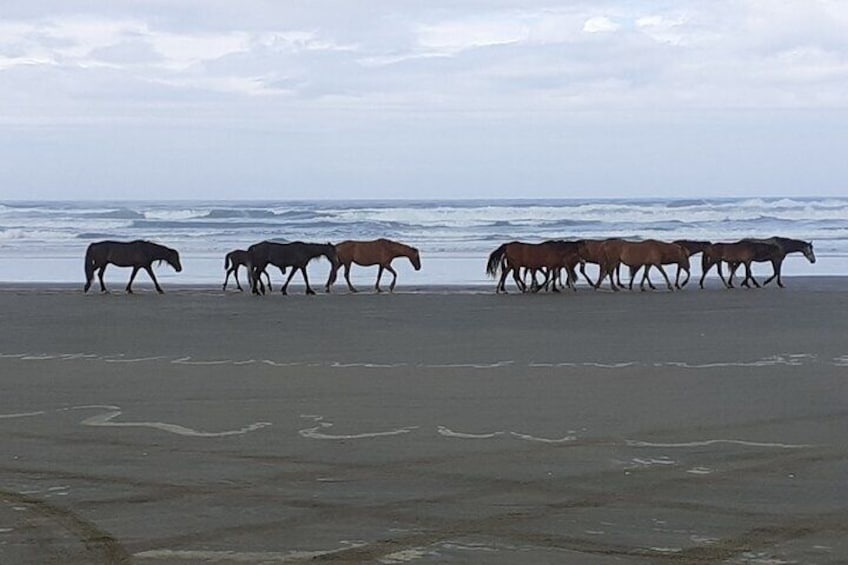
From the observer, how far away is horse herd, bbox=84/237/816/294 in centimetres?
2255

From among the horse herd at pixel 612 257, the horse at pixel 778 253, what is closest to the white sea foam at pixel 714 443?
the horse herd at pixel 612 257

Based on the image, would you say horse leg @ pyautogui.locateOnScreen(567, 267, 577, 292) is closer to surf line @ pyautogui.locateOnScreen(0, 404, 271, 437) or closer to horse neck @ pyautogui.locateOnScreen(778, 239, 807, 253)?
horse neck @ pyautogui.locateOnScreen(778, 239, 807, 253)

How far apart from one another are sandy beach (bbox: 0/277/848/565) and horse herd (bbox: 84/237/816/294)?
7.32 meters

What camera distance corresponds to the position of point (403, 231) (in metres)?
49.7

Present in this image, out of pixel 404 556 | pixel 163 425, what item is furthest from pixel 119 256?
pixel 404 556

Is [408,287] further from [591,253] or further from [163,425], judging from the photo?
[163,425]

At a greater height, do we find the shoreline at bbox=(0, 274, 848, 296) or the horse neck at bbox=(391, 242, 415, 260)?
the horse neck at bbox=(391, 242, 415, 260)

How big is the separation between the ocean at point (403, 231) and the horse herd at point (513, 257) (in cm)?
174

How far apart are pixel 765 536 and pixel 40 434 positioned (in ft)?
14.9

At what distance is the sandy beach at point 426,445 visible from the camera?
5.31 metres

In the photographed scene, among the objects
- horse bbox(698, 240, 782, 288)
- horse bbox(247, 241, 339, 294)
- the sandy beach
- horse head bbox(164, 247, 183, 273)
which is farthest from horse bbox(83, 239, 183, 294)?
horse bbox(698, 240, 782, 288)

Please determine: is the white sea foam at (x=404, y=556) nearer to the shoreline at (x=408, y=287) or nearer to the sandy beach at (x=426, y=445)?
the sandy beach at (x=426, y=445)

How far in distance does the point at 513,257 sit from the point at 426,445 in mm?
15185

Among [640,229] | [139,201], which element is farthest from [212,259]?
[139,201]
